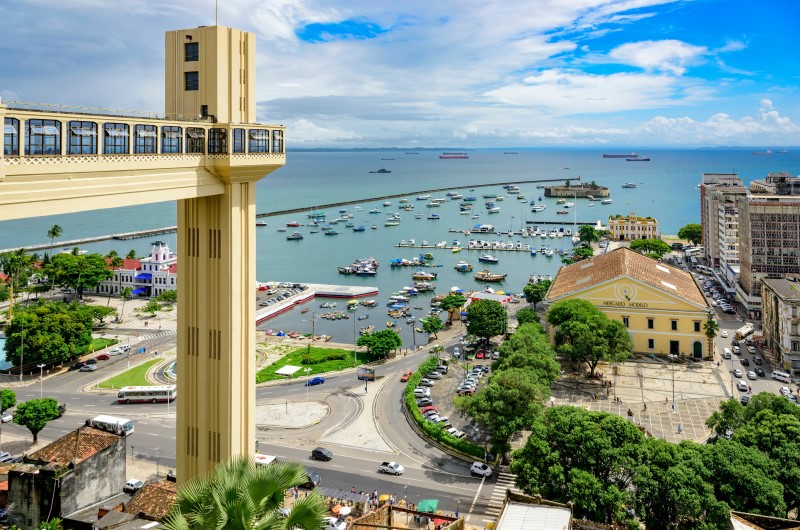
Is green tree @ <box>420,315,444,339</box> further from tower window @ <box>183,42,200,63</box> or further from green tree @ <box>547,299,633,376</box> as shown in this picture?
tower window @ <box>183,42,200,63</box>

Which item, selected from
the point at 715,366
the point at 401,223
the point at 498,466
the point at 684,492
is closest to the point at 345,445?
the point at 498,466

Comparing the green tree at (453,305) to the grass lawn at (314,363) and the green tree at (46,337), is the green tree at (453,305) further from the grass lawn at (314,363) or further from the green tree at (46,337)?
the green tree at (46,337)

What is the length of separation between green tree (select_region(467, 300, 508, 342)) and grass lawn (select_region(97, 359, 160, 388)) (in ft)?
77.5

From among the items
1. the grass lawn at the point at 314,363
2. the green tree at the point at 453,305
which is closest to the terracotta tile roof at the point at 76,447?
the grass lawn at the point at 314,363

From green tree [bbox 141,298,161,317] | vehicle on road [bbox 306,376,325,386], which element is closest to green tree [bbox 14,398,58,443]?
vehicle on road [bbox 306,376,325,386]

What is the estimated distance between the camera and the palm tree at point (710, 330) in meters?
44.2

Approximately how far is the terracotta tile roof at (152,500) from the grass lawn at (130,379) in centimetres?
1876

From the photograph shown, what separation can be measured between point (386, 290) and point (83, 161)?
6711 centimetres

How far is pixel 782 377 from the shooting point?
134ft

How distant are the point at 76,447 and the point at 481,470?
1739 cm

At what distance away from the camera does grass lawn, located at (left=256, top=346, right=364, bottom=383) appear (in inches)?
1732

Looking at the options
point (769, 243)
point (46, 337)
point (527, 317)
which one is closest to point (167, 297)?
point (46, 337)

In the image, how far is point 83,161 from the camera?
11.8 meters

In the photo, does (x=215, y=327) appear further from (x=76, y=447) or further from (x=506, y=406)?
(x=506, y=406)
